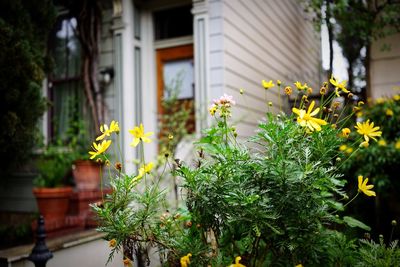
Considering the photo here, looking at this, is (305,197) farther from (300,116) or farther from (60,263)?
(60,263)

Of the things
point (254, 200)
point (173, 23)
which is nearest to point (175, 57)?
point (173, 23)

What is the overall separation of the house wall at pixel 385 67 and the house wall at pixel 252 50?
1512 millimetres

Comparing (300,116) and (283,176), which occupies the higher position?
(300,116)

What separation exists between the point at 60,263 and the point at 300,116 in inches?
104

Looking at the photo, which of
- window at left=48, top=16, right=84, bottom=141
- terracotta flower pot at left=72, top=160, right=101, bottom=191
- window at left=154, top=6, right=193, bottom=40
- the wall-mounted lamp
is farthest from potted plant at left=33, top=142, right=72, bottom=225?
window at left=154, top=6, right=193, bottom=40

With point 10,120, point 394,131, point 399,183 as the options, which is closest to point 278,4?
point 394,131

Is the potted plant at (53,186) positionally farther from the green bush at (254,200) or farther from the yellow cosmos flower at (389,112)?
the yellow cosmos flower at (389,112)

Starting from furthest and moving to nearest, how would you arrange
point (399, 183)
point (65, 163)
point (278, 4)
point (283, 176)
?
point (278, 4) → point (65, 163) → point (399, 183) → point (283, 176)

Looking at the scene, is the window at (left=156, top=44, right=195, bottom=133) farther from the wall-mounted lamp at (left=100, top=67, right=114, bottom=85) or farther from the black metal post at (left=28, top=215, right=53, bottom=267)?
the black metal post at (left=28, top=215, right=53, bottom=267)

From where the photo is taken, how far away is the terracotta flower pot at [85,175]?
412 centimetres

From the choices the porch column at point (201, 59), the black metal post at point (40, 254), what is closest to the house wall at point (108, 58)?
the porch column at point (201, 59)

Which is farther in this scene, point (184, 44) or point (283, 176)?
point (184, 44)

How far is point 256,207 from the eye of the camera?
1.41m

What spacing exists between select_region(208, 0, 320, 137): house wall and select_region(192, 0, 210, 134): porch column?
0.21 feet
